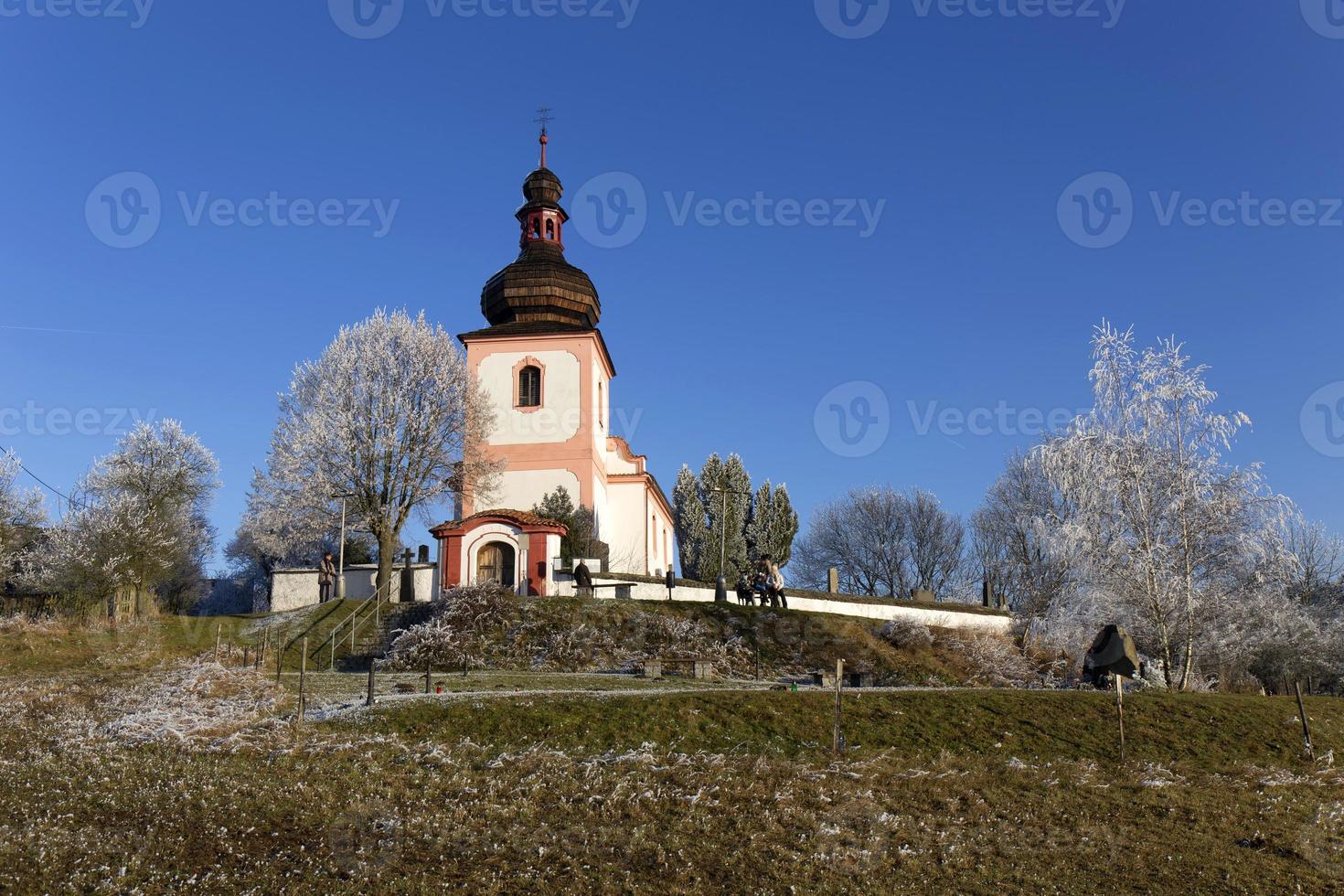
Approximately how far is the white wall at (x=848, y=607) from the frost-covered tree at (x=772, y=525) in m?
23.8

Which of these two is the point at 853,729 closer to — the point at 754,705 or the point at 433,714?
the point at 754,705

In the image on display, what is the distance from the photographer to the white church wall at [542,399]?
4384 centimetres

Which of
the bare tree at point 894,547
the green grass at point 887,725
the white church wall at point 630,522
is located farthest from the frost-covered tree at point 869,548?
the green grass at point 887,725

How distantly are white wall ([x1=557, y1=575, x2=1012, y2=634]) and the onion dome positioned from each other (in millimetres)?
13592

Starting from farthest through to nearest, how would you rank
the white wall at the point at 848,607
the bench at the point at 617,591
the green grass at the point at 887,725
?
the white wall at the point at 848,607, the bench at the point at 617,591, the green grass at the point at 887,725

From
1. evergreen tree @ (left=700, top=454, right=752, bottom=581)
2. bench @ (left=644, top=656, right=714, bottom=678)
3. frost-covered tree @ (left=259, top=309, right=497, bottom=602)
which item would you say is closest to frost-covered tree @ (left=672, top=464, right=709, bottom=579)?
evergreen tree @ (left=700, top=454, right=752, bottom=581)

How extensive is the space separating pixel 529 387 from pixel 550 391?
3.31 ft

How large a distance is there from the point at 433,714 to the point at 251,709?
3157mm

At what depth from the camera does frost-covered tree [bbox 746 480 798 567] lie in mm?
66312

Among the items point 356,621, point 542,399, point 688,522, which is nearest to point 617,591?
point 356,621

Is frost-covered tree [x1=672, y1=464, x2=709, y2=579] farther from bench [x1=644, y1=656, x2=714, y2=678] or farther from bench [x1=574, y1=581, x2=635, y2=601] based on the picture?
bench [x1=644, y1=656, x2=714, y2=678]

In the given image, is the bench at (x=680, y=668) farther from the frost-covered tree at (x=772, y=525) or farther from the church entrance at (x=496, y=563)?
the frost-covered tree at (x=772, y=525)

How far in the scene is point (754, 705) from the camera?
1883 centimetres

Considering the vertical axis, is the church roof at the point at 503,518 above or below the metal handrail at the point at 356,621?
above
